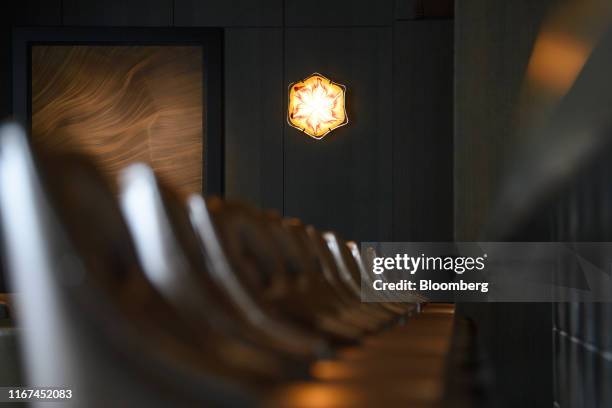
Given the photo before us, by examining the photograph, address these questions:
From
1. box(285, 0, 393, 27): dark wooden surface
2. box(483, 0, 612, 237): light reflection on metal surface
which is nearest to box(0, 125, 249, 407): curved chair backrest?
box(483, 0, 612, 237): light reflection on metal surface

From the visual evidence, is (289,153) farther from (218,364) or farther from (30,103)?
(218,364)

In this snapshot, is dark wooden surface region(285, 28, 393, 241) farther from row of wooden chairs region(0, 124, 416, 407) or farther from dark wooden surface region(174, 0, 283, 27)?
row of wooden chairs region(0, 124, 416, 407)

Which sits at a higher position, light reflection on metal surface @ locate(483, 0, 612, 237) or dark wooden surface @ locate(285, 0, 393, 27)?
dark wooden surface @ locate(285, 0, 393, 27)

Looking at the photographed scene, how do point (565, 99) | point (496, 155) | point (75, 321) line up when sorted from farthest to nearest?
point (496, 155)
point (565, 99)
point (75, 321)

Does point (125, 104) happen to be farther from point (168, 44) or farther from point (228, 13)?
point (228, 13)

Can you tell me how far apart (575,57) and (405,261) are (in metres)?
6.79

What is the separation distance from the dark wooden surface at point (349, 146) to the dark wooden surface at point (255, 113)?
96 millimetres

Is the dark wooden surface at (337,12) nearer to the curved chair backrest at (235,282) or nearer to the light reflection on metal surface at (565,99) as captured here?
the light reflection on metal surface at (565,99)

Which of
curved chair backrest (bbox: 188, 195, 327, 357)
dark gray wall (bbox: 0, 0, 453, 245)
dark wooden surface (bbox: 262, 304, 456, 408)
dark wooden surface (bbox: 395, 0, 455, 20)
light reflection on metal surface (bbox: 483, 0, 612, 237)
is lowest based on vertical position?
dark wooden surface (bbox: 262, 304, 456, 408)

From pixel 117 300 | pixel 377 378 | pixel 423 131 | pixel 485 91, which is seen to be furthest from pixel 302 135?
pixel 117 300

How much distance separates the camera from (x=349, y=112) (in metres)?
7.74

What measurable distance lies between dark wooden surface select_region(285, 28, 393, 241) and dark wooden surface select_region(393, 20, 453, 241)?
0.09 m

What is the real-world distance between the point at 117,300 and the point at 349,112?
6902 mm

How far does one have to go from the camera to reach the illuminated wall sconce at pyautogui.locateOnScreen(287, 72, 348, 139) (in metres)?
7.68
